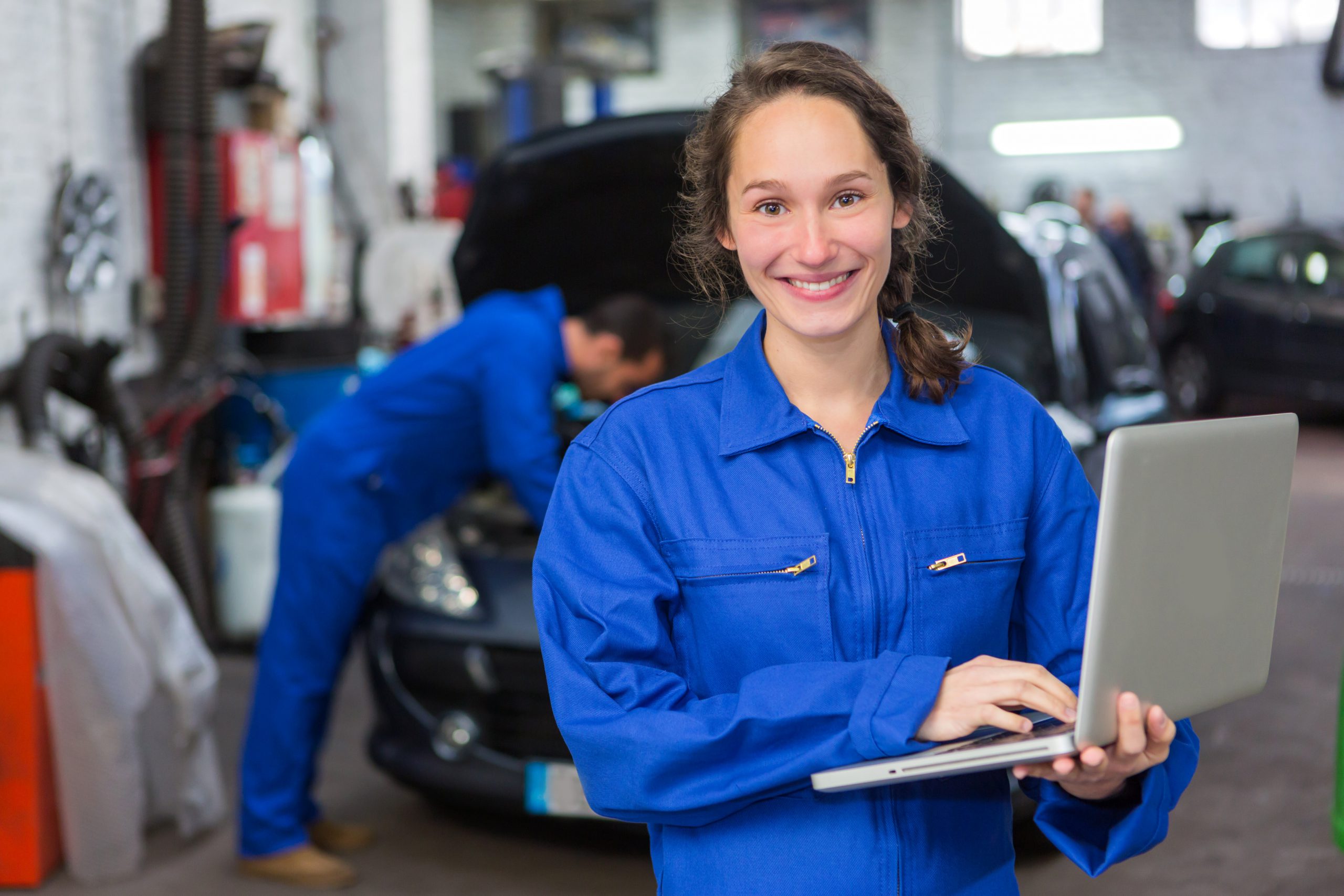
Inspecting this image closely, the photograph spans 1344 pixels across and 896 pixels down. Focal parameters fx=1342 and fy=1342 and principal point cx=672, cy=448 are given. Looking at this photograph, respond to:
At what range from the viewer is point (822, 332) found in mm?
1347

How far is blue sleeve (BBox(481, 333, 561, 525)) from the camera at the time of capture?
313 centimetres

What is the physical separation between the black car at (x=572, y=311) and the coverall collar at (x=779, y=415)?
1577 millimetres

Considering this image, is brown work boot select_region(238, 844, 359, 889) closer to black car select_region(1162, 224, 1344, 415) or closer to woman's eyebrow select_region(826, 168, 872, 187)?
woman's eyebrow select_region(826, 168, 872, 187)

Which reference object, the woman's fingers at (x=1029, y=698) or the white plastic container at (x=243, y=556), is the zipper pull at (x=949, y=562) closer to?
the woman's fingers at (x=1029, y=698)

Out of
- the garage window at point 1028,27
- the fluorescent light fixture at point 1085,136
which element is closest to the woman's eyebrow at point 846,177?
the fluorescent light fixture at point 1085,136

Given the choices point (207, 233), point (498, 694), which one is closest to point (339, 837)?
point (498, 694)

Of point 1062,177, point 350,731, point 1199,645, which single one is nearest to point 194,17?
point 350,731

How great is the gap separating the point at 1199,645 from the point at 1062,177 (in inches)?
660

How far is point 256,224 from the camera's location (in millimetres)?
6918

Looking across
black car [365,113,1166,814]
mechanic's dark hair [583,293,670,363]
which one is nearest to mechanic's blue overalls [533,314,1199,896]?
black car [365,113,1166,814]

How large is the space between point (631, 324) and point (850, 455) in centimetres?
218

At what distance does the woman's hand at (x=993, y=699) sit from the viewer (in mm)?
1161

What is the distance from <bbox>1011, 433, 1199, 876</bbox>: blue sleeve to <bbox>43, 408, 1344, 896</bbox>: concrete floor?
81.5 inches

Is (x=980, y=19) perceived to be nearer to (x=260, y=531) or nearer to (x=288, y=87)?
(x=288, y=87)
